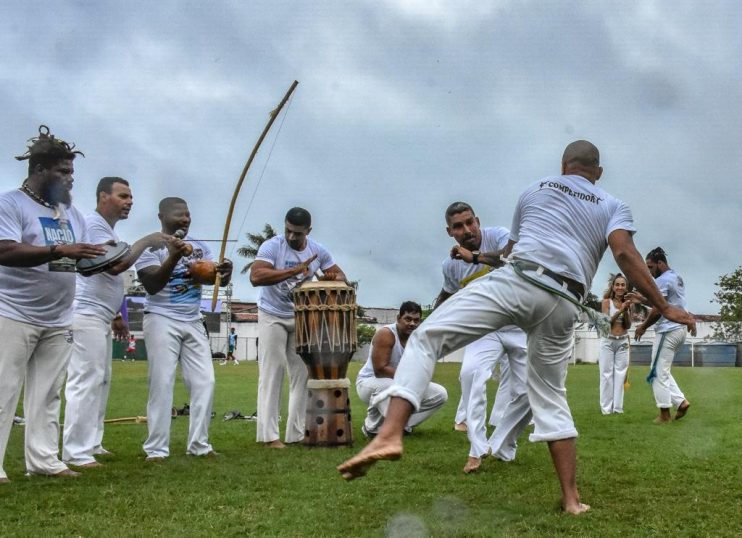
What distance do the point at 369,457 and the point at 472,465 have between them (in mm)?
A: 2558

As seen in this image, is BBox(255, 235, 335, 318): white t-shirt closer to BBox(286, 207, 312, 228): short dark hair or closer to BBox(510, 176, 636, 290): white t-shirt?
BBox(286, 207, 312, 228): short dark hair

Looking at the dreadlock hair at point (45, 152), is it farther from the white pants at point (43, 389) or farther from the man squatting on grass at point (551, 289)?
the man squatting on grass at point (551, 289)

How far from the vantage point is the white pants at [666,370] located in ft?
33.9

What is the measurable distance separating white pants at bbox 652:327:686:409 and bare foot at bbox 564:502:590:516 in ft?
19.7

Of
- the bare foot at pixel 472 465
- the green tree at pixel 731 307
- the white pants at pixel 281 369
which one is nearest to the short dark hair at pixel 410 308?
the white pants at pixel 281 369

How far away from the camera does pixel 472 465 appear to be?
244 inches

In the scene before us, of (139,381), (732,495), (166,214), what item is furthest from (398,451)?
(139,381)

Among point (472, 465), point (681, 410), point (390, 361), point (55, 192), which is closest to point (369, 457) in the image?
point (472, 465)

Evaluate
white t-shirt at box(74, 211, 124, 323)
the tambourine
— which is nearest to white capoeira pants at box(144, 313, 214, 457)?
white t-shirt at box(74, 211, 124, 323)

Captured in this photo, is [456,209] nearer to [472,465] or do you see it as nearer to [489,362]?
[489,362]

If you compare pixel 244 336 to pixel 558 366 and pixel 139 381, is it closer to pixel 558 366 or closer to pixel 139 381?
pixel 139 381

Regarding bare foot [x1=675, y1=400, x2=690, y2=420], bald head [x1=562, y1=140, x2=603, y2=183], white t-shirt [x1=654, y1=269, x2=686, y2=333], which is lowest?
bare foot [x1=675, y1=400, x2=690, y2=420]

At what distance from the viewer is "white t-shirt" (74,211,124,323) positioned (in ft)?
22.5

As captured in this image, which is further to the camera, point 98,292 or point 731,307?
point 731,307
